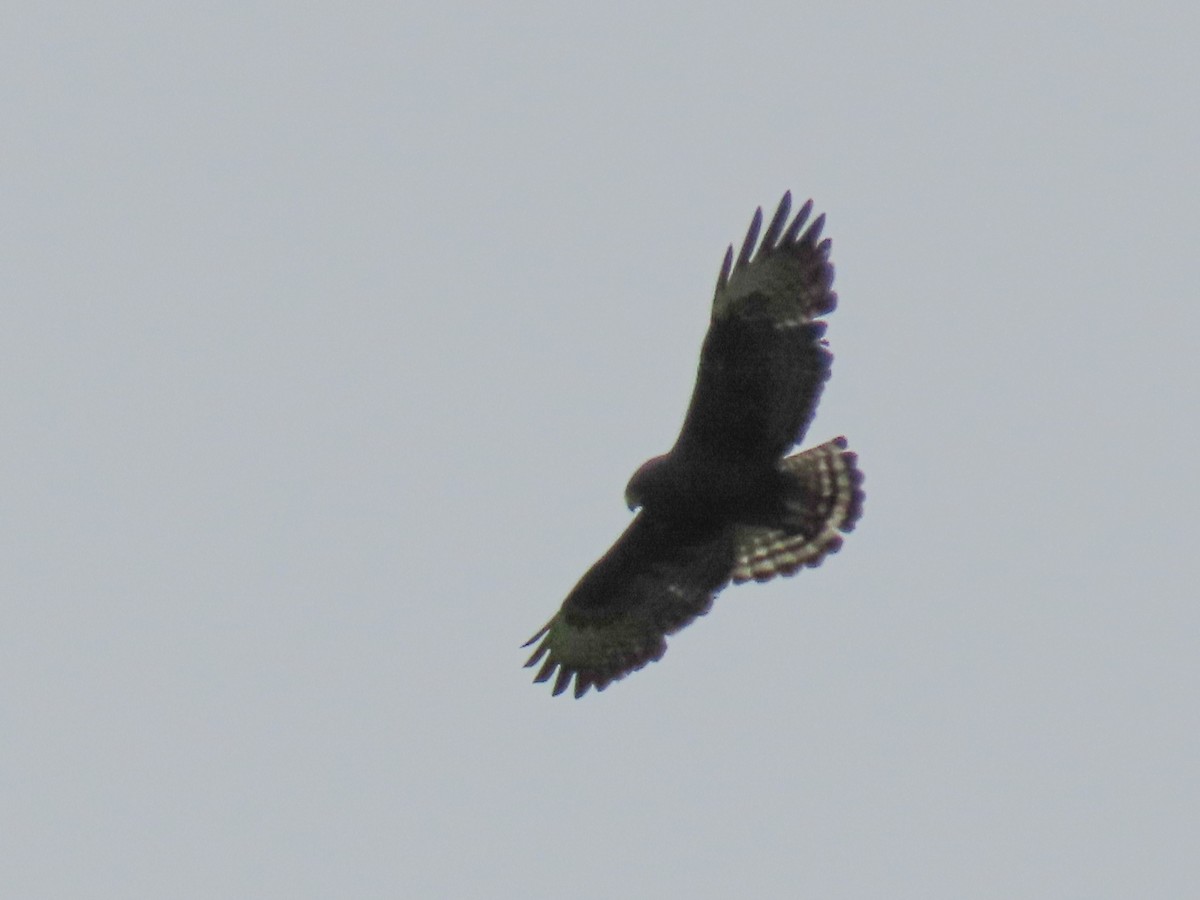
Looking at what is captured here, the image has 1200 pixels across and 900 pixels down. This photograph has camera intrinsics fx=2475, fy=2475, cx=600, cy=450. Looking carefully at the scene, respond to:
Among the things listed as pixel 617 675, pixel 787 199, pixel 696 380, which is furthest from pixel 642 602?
pixel 787 199

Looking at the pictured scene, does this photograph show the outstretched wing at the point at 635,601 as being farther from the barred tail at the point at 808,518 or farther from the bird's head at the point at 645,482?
the bird's head at the point at 645,482

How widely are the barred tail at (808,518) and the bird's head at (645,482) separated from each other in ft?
2.43

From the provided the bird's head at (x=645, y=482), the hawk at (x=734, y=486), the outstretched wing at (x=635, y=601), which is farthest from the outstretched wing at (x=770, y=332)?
the outstretched wing at (x=635, y=601)

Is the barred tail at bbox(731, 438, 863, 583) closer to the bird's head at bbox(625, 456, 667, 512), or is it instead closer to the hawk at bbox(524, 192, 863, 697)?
the hawk at bbox(524, 192, 863, 697)

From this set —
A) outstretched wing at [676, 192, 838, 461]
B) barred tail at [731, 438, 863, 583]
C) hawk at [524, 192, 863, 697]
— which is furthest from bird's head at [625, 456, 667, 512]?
barred tail at [731, 438, 863, 583]

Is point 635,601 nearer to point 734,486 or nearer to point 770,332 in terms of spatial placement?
point 734,486

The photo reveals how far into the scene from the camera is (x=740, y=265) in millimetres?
12930

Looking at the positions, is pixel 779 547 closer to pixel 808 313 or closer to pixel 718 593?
pixel 718 593

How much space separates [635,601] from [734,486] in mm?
999

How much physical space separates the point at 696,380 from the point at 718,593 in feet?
4.72

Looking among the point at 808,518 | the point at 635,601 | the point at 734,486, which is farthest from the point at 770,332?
the point at 635,601

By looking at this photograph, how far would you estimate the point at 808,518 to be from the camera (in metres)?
13.6

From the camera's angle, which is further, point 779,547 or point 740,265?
point 779,547

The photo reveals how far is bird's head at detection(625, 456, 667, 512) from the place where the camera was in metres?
13.1
